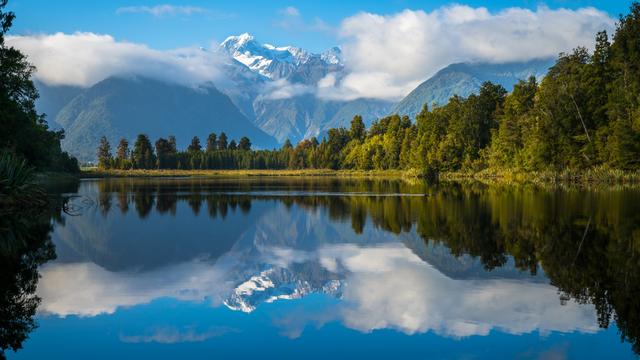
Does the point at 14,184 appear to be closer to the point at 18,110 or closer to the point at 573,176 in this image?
the point at 18,110

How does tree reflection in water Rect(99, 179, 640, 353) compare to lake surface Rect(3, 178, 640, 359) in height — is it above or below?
above

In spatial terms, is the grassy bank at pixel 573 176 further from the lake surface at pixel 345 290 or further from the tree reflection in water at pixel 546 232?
the lake surface at pixel 345 290

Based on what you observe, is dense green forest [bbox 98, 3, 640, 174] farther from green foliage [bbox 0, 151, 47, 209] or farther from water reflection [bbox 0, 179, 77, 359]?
water reflection [bbox 0, 179, 77, 359]

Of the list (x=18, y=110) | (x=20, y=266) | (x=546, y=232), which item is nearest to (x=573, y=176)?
(x=546, y=232)

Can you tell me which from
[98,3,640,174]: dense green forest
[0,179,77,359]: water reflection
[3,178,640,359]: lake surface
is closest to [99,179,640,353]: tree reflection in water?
[3,178,640,359]: lake surface

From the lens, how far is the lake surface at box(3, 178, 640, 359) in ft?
48.0

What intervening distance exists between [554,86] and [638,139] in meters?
→ 24.1

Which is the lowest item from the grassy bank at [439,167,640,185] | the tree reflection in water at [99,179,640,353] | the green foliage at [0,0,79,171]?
the tree reflection in water at [99,179,640,353]

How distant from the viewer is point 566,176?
96000 mm

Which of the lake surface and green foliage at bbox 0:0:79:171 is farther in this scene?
green foliage at bbox 0:0:79:171

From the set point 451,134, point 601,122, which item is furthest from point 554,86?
point 451,134

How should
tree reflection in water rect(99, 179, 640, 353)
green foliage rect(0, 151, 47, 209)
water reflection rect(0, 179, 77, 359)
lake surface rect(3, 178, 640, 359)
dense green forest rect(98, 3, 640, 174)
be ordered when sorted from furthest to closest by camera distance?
dense green forest rect(98, 3, 640, 174)
green foliage rect(0, 151, 47, 209)
tree reflection in water rect(99, 179, 640, 353)
water reflection rect(0, 179, 77, 359)
lake surface rect(3, 178, 640, 359)

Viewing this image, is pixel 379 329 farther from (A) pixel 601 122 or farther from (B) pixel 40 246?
(A) pixel 601 122

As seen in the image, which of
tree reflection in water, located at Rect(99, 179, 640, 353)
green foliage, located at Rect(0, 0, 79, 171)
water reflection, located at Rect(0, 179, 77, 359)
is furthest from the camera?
green foliage, located at Rect(0, 0, 79, 171)
